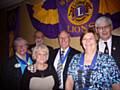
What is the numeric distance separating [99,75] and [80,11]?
0.71 meters

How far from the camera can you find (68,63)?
2.62 metres

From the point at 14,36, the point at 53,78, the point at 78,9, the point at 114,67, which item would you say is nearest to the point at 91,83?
the point at 114,67

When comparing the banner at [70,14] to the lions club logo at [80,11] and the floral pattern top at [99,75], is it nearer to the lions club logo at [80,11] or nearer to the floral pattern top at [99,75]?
the lions club logo at [80,11]

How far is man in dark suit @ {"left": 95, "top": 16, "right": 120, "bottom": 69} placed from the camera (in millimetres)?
2322

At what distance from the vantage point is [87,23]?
97.9 inches

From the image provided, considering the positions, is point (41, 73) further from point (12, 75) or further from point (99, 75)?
point (99, 75)

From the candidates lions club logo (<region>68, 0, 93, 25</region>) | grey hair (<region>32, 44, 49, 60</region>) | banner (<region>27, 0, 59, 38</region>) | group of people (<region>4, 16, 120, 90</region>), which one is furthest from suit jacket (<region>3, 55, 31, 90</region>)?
lions club logo (<region>68, 0, 93, 25</region>)

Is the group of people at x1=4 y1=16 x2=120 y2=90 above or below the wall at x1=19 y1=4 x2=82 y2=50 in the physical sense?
below

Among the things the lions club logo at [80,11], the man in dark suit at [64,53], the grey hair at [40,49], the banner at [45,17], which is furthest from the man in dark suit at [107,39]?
the grey hair at [40,49]

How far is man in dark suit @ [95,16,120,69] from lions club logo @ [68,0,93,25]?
0.14m

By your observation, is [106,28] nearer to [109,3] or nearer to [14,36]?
[109,3]

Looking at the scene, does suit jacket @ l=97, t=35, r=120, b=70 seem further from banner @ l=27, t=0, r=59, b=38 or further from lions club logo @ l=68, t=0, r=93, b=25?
banner @ l=27, t=0, r=59, b=38

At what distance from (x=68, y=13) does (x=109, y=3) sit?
48 cm

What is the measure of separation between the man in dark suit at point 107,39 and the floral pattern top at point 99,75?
0.05 metres
